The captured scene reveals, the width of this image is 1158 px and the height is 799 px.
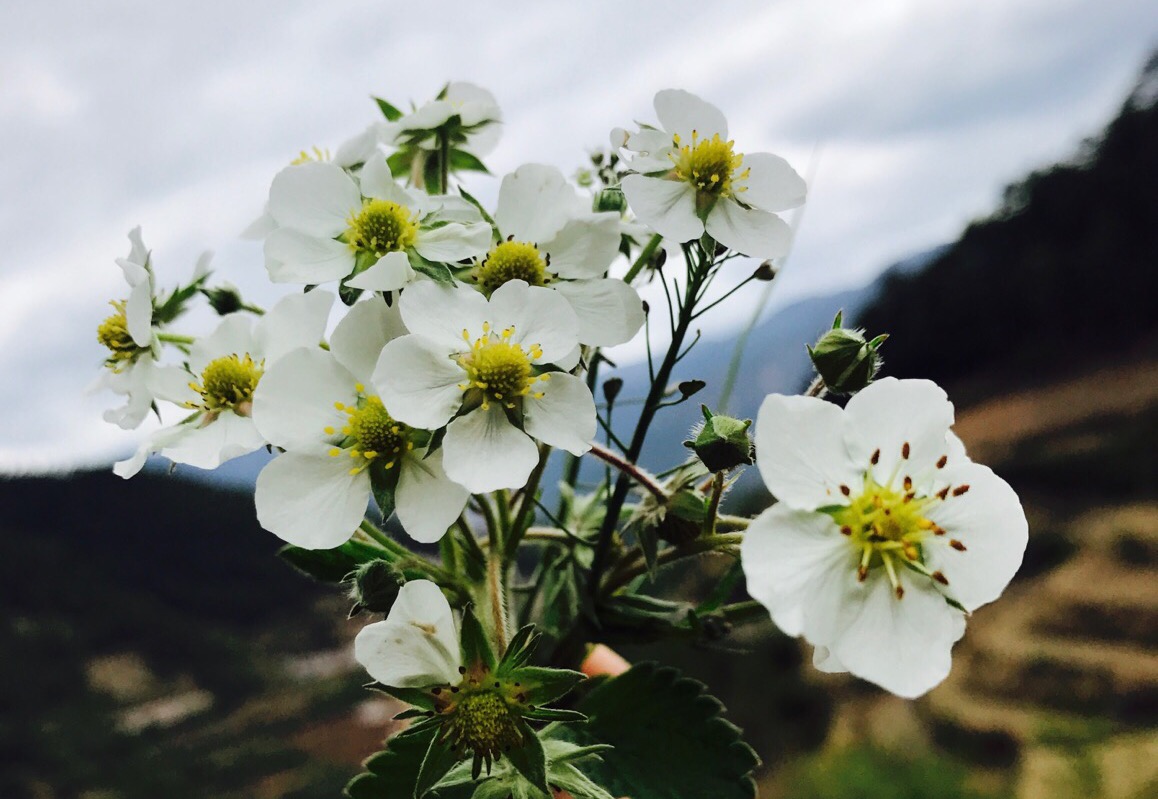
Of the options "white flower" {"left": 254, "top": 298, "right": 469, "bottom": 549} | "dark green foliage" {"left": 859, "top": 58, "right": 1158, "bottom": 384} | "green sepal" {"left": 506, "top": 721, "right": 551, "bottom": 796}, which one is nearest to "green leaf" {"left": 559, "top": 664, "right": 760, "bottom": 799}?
"green sepal" {"left": 506, "top": 721, "right": 551, "bottom": 796}

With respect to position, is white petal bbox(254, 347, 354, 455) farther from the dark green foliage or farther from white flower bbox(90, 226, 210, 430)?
the dark green foliage

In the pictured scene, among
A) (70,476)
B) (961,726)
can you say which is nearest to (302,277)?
(70,476)

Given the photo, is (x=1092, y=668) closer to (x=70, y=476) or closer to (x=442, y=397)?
(x=442, y=397)

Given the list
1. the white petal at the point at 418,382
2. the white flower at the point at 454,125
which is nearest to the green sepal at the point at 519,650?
the white petal at the point at 418,382

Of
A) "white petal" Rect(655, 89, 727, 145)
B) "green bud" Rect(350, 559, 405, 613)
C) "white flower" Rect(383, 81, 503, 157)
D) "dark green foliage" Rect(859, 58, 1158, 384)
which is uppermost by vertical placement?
"dark green foliage" Rect(859, 58, 1158, 384)

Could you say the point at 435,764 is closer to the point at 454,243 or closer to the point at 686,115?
the point at 454,243

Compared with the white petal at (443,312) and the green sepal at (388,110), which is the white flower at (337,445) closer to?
the white petal at (443,312)
